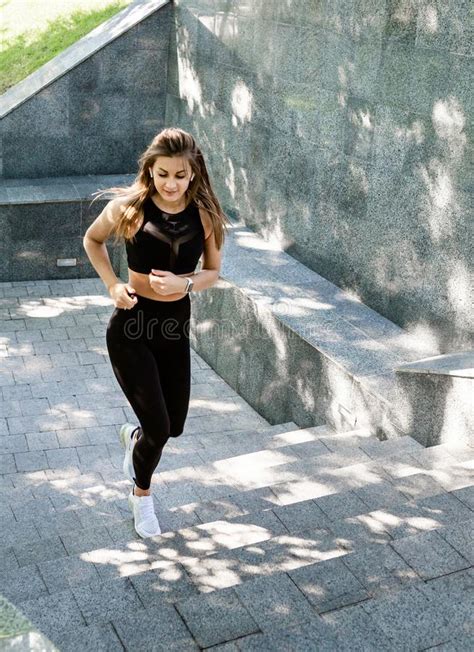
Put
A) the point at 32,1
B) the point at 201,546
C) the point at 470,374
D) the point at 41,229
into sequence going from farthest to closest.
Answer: the point at 32,1 < the point at 41,229 < the point at 470,374 < the point at 201,546

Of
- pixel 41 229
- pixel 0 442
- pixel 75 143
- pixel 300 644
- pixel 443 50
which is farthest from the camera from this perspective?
pixel 75 143

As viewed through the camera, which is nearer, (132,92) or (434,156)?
(434,156)

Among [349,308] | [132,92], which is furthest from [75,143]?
[349,308]

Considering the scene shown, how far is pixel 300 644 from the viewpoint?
10.0 ft

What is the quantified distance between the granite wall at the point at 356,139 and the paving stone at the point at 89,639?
4617 mm

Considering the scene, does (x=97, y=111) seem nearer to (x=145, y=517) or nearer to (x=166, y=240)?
(x=166, y=240)

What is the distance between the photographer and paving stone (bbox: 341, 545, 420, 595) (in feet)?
11.6

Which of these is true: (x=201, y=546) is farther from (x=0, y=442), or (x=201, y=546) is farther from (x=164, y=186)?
(x=0, y=442)

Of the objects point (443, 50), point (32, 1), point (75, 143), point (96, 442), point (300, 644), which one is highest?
point (32, 1)

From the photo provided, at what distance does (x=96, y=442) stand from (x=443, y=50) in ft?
14.4

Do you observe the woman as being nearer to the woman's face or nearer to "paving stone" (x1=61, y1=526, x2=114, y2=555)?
the woman's face

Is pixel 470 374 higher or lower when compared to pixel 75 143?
lower

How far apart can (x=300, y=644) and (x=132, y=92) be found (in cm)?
1023

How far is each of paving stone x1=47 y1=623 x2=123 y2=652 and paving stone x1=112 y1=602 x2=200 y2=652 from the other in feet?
0.10
